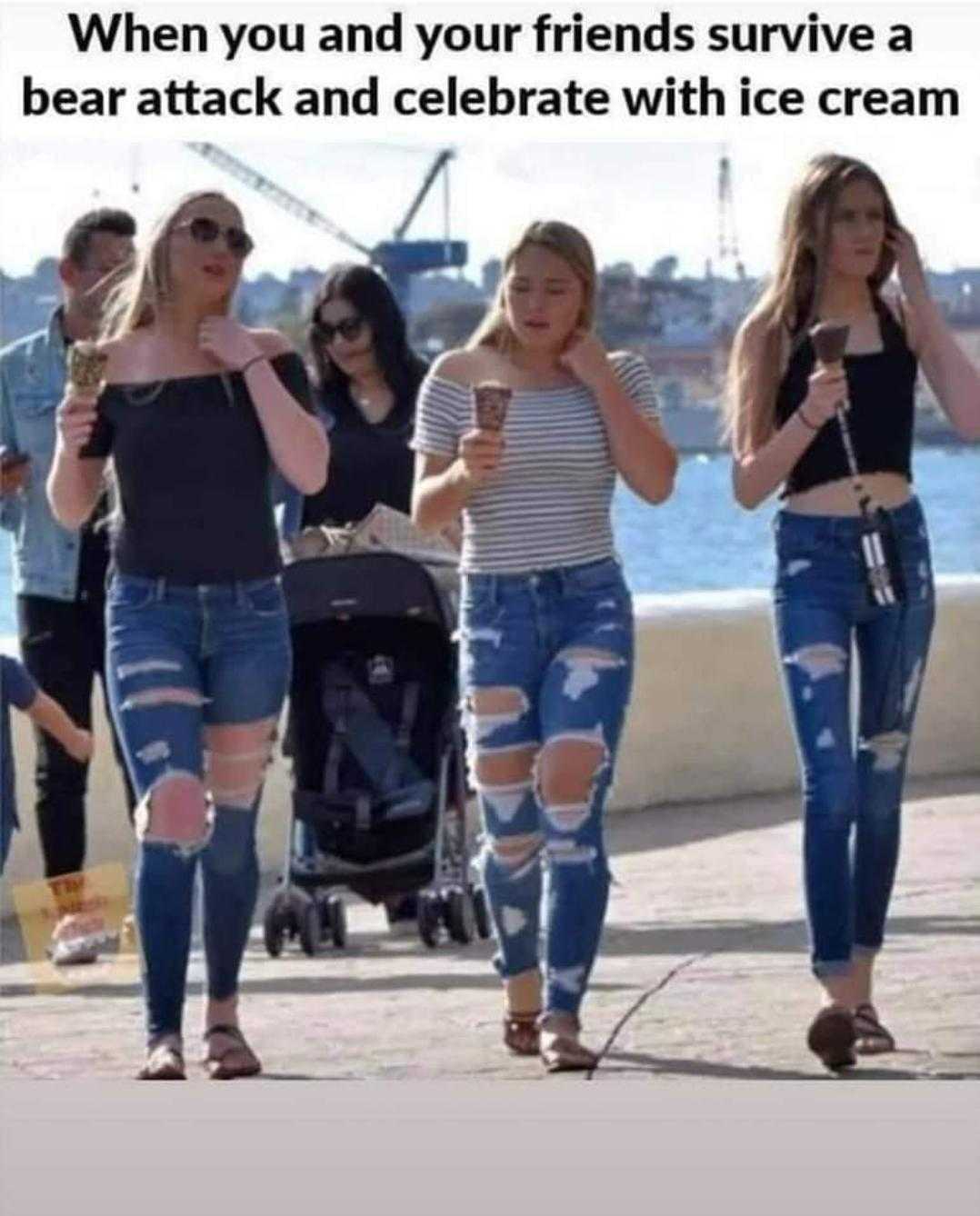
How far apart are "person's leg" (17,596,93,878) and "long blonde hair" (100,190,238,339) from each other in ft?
7.80

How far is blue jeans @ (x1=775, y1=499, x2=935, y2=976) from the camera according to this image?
7.91 metres

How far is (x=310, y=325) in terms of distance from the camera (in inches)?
400

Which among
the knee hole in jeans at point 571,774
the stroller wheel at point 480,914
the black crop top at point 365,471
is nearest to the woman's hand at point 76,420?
the knee hole in jeans at point 571,774

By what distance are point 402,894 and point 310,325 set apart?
1424mm

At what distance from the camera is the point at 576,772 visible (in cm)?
794

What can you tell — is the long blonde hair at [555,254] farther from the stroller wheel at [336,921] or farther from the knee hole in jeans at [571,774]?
the stroller wheel at [336,921]

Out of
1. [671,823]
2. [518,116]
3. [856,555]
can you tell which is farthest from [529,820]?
[671,823]

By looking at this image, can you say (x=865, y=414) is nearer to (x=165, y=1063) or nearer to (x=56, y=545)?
(x=165, y=1063)

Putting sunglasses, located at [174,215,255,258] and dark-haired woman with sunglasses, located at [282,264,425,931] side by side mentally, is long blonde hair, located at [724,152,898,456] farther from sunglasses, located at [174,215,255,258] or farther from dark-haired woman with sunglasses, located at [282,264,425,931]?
dark-haired woman with sunglasses, located at [282,264,425,931]

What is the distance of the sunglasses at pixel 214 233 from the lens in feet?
25.6

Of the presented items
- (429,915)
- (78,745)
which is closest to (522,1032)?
(429,915)

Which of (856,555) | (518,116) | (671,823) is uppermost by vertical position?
(518,116)

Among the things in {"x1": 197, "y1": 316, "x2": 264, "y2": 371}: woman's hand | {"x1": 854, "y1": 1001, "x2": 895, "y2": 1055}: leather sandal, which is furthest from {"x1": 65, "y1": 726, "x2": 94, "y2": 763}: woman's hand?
{"x1": 854, "y1": 1001, "x2": 895, "y2": 1055}: leather sandal

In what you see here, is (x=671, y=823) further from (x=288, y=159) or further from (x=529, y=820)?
(x=529, y=820)
